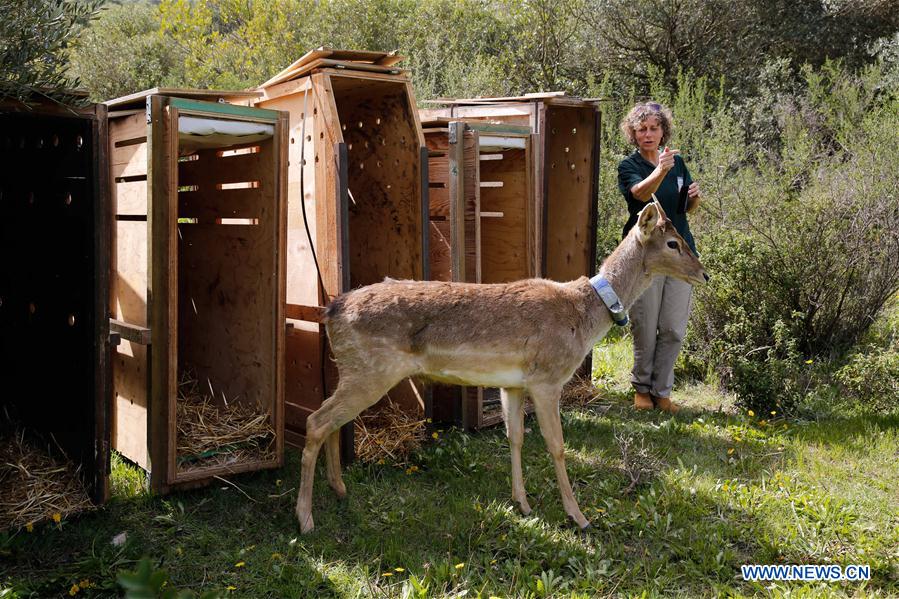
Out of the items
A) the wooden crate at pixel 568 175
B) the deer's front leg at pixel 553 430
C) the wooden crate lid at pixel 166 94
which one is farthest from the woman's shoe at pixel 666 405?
the wooden crate lid at pixel 166 94

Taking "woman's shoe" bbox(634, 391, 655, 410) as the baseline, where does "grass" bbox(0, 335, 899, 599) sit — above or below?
below

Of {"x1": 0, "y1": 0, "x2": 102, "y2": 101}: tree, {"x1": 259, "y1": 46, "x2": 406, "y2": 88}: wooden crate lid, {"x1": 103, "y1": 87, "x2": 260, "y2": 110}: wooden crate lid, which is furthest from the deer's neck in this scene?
{"x1": 0, "y1": 0, "x2": 102, "y2": 101}: tree

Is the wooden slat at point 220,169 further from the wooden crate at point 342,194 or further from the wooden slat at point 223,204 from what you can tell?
the wooden crate at point 342,194

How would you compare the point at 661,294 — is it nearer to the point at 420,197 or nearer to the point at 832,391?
the point at 832,391

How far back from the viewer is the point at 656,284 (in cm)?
738

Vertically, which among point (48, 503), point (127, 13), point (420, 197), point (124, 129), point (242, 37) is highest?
point (127, 13)

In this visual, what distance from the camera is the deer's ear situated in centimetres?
548

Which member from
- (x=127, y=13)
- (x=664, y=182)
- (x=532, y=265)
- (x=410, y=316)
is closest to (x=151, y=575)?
(x=410, y=316)

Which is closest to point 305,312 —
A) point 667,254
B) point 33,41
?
point 33,41

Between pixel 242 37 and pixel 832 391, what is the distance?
641 inches

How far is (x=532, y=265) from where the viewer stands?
6.96 metres

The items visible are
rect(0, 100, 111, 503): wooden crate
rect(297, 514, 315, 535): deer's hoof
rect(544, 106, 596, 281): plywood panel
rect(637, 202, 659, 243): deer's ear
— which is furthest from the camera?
rect(544, 106, 596, 281): plywood panel

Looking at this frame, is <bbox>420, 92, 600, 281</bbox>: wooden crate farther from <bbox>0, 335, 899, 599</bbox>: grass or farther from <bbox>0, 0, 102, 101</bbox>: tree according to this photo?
<bbox>0, 0, 102, 101</bbox>: tree

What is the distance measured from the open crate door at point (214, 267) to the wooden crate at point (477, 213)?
1.61 metres
